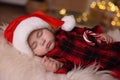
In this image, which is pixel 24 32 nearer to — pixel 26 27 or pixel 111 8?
pixel 26 27

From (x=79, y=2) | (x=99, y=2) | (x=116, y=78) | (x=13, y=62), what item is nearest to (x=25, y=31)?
(x=13, y=62)

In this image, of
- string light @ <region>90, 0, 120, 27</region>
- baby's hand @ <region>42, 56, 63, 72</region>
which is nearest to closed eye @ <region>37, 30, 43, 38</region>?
baby's hand @ <region>42, 56, 63, 72</region>

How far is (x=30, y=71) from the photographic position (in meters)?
0.79

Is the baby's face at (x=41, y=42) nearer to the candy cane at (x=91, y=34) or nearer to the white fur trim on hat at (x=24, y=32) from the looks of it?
the white fur trim on hat at (x=24, y=32)

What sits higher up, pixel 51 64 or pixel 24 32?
pixel 24 32

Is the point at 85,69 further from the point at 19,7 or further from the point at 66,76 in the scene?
the point at 19,7

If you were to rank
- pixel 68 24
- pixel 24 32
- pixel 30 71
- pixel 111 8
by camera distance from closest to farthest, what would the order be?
pixel 30 71
pixel 24 32
pixel 68 24
pixel 111 8

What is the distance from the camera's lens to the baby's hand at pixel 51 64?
806 mm

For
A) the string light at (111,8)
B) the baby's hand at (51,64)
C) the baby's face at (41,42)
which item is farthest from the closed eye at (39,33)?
the string light at (111,8)

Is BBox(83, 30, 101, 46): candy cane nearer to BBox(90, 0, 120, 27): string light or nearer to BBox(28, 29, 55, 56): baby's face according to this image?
BBox(28, 29, 55, 56): baby's face

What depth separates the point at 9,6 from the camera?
8.59 ft

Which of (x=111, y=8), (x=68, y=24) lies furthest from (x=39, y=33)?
(x=111, y=8)

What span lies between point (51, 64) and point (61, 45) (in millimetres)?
149

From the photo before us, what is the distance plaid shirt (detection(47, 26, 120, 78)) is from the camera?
0.87 metres
